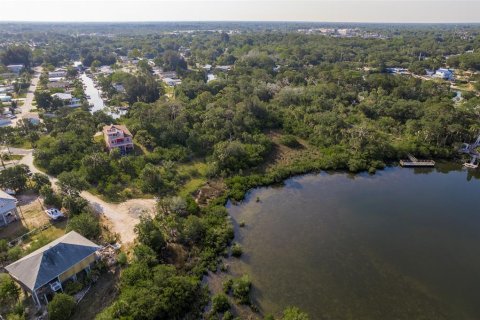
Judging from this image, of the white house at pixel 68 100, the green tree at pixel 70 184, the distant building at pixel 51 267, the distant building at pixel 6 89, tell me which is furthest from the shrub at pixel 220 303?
the distant building at pixel 6 89

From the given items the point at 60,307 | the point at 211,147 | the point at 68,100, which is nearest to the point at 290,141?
the point at 211,147

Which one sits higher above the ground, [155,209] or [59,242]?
[59,242]

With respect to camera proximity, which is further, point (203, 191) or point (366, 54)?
point (366, 54)

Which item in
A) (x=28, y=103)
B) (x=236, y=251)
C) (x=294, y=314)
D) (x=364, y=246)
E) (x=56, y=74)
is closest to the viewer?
(x=294, y=314)

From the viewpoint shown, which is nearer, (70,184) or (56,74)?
(70,184)

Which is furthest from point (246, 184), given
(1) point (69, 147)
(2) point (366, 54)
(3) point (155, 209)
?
(2) point (366, 54)

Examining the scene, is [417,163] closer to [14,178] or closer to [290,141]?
[290,141]

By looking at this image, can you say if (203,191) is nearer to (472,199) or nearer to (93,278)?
(93,278)
